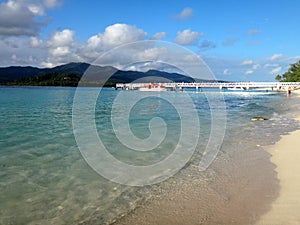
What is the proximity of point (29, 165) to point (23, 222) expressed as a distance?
469 cm

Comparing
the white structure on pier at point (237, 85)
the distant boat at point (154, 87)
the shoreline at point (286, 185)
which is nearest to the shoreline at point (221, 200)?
the shoreline at point (286, 185)

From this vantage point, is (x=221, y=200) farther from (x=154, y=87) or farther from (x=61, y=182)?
(x=154, y=87)

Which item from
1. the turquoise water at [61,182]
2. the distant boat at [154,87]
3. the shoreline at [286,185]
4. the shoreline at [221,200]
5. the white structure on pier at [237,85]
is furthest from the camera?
the distant boat at [154,87]

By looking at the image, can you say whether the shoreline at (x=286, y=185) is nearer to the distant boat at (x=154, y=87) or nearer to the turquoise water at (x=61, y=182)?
the turquoise water at (x=61, y=182)

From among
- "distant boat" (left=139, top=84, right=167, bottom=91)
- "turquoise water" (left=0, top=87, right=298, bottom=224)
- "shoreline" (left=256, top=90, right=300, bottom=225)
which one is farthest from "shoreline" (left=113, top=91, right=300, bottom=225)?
"distant boat" (left=139, top=84, right=167, bottom=91)

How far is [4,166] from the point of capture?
10312 millimetres

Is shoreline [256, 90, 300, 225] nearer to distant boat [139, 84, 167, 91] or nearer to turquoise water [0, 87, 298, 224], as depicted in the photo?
turquoise water [0, 87, 298, 224]

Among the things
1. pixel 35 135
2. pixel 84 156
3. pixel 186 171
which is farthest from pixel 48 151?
pixel 186 171

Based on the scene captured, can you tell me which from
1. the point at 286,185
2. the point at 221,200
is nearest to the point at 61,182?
the point at 221,200

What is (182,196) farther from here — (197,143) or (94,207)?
(197,143)

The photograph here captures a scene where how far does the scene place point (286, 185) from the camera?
323 inches

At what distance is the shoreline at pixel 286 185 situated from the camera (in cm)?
608

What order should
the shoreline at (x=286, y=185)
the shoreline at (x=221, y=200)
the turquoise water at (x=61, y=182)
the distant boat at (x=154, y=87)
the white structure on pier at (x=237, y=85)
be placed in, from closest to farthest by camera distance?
the shoreline at (x=286, y=185), the shoreline at (x=221, y=200), the turquoise water at (x=61, y=182), the white structure on pier at (x=237, y=85), the distant boat at (x=154, y=87)

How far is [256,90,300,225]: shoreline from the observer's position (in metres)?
6.08
